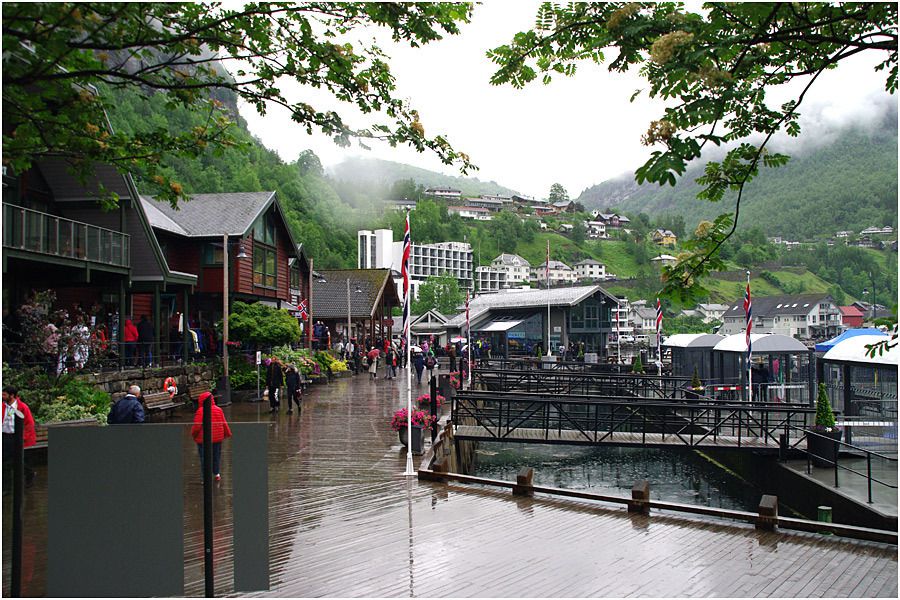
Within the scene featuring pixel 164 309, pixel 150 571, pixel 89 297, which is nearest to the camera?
pixel 150 571

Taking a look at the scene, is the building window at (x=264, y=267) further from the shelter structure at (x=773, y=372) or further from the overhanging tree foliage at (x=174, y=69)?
the overhanging tree foliage at (x=174, y=69)

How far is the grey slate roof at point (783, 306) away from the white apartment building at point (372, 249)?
6503 centimetres

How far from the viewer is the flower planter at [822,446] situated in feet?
58.9

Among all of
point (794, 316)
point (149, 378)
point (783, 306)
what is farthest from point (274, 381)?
point (783, 306)

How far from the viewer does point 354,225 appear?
163m

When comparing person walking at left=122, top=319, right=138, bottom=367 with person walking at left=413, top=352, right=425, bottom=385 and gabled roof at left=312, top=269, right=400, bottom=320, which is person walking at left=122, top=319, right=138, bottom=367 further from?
gabled roof at left=312, top=269, right=400, bottom=320

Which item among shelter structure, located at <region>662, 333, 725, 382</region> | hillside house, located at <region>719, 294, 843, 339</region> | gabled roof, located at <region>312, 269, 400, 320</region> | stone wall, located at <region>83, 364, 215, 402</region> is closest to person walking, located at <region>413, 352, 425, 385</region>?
stone wall, located at <region>83, 364, 215, 402</region>

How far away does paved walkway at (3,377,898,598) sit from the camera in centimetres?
812

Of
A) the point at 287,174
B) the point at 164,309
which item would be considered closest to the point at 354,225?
the point at 287,174

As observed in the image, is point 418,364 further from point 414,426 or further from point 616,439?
point 414,426

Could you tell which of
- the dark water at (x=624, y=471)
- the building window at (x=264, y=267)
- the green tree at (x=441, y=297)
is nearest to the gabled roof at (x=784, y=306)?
the green tree at (x=441, y=297)

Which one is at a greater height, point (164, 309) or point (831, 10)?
point (831, 10)

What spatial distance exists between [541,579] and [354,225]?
516ft

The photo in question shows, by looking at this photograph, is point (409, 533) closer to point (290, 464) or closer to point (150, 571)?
point (150, 571)
